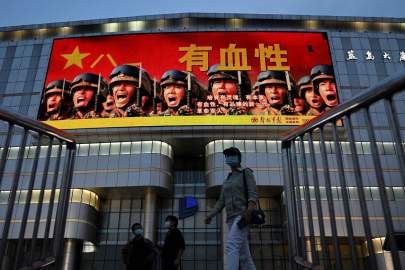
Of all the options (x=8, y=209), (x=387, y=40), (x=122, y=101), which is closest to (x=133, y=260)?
(x=8, y=209)

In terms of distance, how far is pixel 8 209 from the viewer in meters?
2.52

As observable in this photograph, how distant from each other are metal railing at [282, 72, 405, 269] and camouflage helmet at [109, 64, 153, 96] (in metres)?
25.2

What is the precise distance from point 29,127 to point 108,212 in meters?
27.5

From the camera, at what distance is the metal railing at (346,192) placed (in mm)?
1956

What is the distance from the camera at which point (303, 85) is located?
1101 inches

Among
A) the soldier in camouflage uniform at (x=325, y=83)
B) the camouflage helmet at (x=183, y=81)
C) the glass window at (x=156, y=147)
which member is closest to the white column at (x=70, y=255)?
the glass window at (x=156, y=147)

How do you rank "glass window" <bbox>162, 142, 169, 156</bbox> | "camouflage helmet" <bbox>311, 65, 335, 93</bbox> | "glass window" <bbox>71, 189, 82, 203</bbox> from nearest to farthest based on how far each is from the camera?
"glass window" <bbox>71, 189, 82, 203</bbox> < "glass window" <bbox>162, 142, 169, 156</bbox> < "camouflage helmet" <bbox>311, 65, 335, 93</bbox>

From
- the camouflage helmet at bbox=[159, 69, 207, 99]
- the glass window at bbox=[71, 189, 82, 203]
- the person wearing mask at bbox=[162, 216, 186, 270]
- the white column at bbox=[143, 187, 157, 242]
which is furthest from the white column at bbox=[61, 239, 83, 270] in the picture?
the person wearing mask at bbox=[162, 216, 186, 270]

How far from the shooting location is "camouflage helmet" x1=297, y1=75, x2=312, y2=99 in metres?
27.7

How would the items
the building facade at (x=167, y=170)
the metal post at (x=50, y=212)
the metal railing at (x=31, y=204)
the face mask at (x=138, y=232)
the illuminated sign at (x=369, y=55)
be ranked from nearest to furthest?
the metal railing at (x=31, y=204), the metal post at (x=50, y=212), the face mask at (x=138, y=232), the building facade at (x=167, y=170), the illuminated sign at (x=369, y=55)

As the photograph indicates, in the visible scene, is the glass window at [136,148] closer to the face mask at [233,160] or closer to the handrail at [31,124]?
the face mask at [233,160]

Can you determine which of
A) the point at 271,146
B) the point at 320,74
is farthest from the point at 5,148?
the point at 320,74

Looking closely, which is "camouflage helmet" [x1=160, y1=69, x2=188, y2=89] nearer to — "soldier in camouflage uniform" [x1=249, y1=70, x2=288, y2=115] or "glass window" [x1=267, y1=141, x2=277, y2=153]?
"soldier in camouflage uniform" [x1=249, y1=70, x2=288, y2=115]

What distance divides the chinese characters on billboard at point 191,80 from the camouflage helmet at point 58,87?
8 cm
